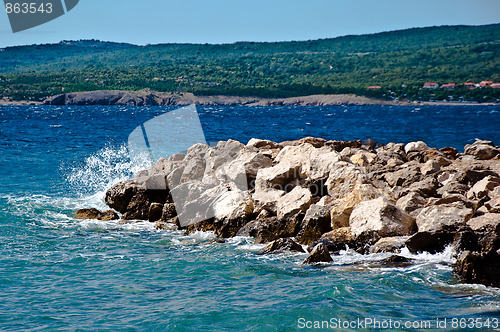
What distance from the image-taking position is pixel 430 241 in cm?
951

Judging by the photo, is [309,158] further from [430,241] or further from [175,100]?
[175,100]

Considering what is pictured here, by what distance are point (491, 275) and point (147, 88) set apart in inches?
5542

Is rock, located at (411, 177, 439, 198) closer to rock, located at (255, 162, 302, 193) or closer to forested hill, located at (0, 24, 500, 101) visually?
rock, located at (255, 162, 302, 193)

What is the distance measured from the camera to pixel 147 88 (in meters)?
143

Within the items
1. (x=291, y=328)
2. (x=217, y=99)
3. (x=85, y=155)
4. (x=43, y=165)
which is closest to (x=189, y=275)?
(x=291, y=328)

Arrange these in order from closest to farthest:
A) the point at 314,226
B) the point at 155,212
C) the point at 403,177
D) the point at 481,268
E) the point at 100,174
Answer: the point at 481,268 → the point at 314,226 → the point at 403,177 → the point at 155,212 → the point at 100,174

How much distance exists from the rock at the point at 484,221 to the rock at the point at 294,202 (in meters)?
3.48

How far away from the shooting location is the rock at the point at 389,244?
9.66 metres

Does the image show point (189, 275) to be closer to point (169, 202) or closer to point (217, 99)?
point (169, 202)

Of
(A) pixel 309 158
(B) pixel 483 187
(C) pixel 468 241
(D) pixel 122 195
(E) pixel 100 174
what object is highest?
(A) pixel 309 158

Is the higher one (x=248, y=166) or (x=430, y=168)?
(x=248, y=166)

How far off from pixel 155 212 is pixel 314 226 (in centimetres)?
500

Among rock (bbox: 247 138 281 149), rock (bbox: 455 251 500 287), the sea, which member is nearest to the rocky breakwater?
rock (bbox: 455 251 500 287)

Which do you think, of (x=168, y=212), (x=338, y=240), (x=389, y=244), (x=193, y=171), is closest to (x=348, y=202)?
(x=338, y=240)
